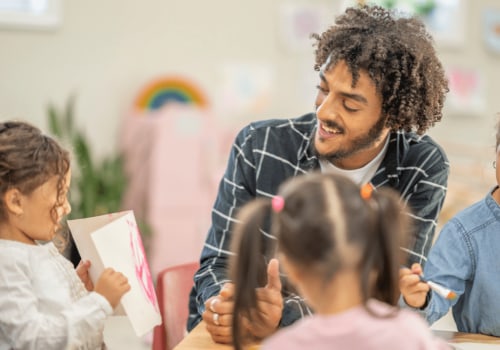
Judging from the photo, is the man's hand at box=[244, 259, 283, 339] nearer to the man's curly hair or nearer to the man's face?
the man's face

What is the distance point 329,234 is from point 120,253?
55 centimetres

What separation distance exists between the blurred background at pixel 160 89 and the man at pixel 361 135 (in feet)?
6.39

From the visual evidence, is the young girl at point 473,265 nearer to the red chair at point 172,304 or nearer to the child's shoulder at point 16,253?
the red chair at point 172,304

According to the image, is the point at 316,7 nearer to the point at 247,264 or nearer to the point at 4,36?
the point at 4,36

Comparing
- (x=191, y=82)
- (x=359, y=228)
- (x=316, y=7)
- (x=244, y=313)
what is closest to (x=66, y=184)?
(x=244, y=313)

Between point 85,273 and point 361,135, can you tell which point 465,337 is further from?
point 85,273

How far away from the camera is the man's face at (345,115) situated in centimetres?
164

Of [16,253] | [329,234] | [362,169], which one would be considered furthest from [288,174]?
[329,234]

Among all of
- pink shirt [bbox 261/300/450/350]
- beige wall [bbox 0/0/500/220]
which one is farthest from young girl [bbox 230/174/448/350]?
beige wall [bbox 0/0/500/220]

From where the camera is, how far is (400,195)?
67.7 inches

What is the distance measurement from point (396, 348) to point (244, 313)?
9.6 inches

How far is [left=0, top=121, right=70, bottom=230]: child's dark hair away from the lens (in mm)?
1276

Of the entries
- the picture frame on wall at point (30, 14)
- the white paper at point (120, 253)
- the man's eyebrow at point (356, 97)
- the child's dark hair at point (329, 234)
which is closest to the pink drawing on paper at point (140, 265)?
the white paper at point (120, 253)

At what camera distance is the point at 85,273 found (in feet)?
4.60
